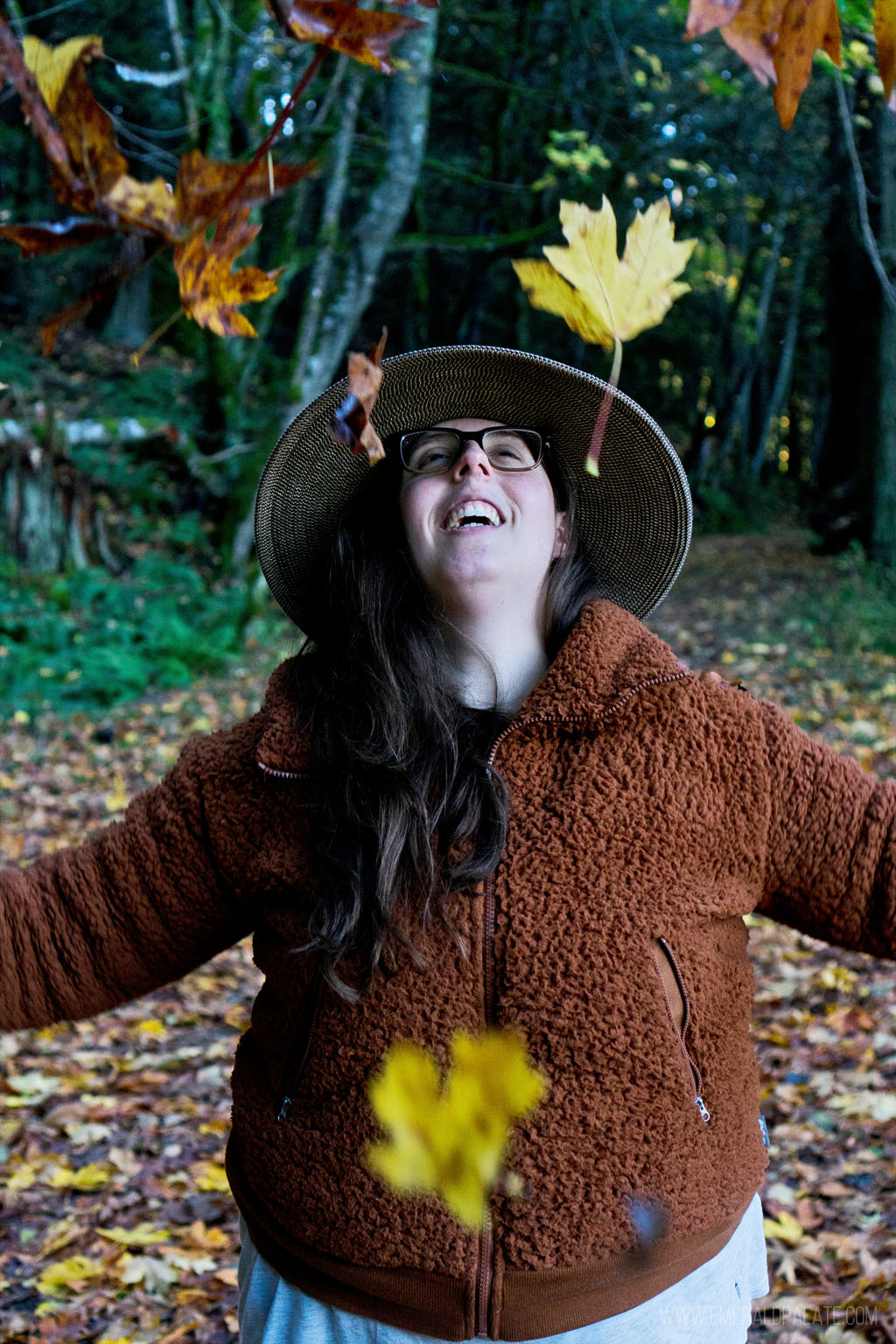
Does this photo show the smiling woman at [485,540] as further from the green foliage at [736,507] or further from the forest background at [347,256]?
the green foliage at [736,507]

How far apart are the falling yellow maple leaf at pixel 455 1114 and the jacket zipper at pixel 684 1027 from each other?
21 cm

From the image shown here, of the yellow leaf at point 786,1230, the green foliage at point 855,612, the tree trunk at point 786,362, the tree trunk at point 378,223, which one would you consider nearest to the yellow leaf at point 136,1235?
the yellow leaf at point 786,1230

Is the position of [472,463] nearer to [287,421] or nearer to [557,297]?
[557,297]

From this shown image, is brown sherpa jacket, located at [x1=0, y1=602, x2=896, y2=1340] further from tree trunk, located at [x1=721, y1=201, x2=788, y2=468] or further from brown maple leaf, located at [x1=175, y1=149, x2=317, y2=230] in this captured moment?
tree trunk, located at [x1=721, y1=201, x2=788, y2=468]

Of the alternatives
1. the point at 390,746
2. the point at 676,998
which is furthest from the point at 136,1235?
the point at 676,998

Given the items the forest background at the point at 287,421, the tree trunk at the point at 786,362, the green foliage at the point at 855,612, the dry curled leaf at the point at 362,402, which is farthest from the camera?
the tree trunk at the point at 786,362

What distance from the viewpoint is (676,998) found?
5.28 ft

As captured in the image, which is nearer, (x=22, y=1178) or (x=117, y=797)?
(x=22, y=1178)

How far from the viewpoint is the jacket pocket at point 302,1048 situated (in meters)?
1.68

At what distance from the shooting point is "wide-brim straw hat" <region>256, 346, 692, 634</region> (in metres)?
1.96

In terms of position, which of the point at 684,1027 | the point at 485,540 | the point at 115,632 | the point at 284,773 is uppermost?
the point at 485,540

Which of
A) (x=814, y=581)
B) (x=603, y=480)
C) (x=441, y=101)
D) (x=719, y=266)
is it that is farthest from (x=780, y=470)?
(x=603, y=480)

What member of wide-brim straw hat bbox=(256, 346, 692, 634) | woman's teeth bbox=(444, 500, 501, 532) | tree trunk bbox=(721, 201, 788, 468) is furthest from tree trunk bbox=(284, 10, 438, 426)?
tree trunk bbox=(721, 201, 788, 468)

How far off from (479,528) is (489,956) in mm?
673
